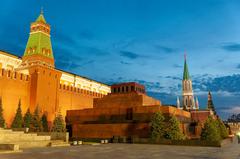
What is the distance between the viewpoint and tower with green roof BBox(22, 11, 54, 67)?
39469 mm

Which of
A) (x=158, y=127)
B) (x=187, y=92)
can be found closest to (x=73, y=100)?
(x=158, y=127)

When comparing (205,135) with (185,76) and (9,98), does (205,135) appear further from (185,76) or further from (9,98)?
(185,76)

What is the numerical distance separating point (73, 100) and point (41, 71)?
27.2 feet

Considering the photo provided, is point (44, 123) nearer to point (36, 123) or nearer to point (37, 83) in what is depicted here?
point (36, 123)

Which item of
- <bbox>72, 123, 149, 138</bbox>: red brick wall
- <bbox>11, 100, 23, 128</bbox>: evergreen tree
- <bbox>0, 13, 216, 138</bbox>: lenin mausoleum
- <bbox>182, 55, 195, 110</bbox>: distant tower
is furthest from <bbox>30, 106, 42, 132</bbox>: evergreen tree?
<bbox>182, 55, 195, 110</bbox>: distant tower

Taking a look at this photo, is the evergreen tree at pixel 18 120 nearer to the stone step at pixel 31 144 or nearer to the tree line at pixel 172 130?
the stone step at pixel 31 144

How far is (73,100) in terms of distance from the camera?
140 feet

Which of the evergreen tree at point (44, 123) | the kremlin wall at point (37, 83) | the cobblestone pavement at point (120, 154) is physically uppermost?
the kremlin wall at point (37, 83)

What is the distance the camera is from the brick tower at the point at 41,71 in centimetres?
3538

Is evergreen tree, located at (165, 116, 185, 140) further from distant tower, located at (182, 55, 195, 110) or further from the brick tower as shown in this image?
distant tower, located at (182, 55, 195, 110)

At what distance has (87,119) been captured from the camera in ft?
94.3

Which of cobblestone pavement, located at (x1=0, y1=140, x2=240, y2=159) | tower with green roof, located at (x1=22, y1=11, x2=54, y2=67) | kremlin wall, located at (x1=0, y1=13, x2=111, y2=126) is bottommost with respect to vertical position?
cobblestone pavement, located at (x1=0, y1=140, x2=240, y2=159)

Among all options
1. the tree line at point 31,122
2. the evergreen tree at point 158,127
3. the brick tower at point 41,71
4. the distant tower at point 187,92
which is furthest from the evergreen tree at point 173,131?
the distant tower at point 187,92

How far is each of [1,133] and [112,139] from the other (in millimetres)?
11251
